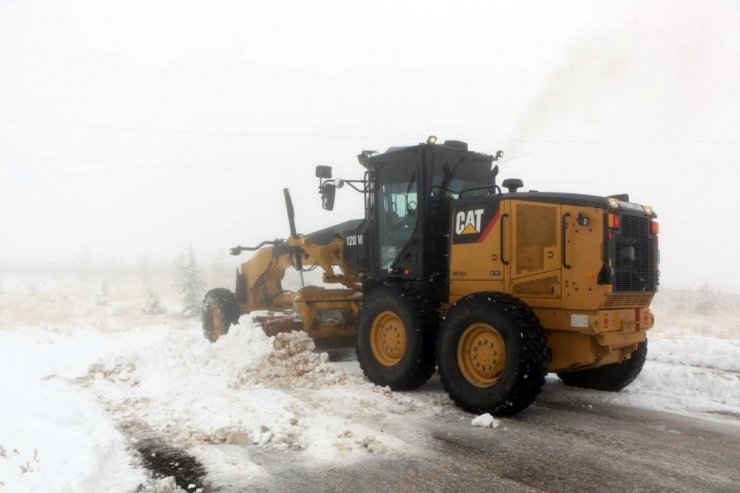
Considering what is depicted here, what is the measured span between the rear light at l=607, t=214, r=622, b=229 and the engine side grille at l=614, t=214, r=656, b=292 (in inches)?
4.1

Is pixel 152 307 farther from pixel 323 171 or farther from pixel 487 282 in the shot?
pixel 487 282

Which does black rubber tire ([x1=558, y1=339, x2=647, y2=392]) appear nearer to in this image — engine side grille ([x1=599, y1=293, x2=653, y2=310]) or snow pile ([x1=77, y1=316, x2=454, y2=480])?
engine side grille ([x1=599, y1=293, x2=653, y2=310])

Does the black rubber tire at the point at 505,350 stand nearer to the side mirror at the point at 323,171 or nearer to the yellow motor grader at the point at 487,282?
the yellow motor grader at the point at 487,282

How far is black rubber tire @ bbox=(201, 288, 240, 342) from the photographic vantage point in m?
11.1

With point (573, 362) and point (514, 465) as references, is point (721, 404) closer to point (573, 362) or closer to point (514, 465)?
point (573, 362)

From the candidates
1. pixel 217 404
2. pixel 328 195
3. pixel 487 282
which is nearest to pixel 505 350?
pixel 487 282

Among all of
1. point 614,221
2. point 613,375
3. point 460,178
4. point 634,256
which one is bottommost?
point 613,375

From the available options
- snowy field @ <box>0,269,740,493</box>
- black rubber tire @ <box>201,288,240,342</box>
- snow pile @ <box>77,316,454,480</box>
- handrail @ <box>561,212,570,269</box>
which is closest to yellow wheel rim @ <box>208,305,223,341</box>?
black rubber tire @ <box>201,288,240,342</box>

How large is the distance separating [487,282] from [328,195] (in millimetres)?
3097

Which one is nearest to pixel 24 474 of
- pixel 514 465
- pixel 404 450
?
pixel 404 450

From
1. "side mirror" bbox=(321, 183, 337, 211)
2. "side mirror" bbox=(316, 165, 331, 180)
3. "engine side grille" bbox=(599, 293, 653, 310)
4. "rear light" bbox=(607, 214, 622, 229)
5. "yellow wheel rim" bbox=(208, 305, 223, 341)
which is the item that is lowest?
"yellow wheel rim" bbox=(208, 305, 223, 341)

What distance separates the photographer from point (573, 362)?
592 cm

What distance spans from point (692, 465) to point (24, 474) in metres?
5.10

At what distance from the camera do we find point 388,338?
7297 millimetres
